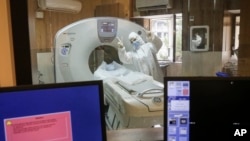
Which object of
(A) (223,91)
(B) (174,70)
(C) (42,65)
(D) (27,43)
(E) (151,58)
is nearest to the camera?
(A) (223,91)

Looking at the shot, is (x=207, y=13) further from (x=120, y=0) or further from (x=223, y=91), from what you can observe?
(x=223, y=91)

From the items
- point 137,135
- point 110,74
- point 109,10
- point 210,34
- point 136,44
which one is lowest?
point 137,135

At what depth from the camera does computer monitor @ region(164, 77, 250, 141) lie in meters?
0.90

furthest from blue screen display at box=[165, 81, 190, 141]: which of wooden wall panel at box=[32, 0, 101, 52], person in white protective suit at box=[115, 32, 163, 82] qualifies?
person in white protective suit at box=[115, 32, 163, 82]

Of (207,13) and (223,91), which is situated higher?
(207,13)

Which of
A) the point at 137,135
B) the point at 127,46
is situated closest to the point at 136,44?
the point at 127,46

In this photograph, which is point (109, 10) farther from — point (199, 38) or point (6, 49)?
point (199, 38)

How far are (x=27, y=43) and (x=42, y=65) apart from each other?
56 cm

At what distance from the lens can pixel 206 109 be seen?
92cm

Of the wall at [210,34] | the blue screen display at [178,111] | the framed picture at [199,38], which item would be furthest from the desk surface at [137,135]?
the framed picture at [199,38]

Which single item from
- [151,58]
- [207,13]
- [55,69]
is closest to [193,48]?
[207,13]

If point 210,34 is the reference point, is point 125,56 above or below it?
below

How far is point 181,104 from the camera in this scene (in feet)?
3.02

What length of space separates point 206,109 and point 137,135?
0.43 meters
